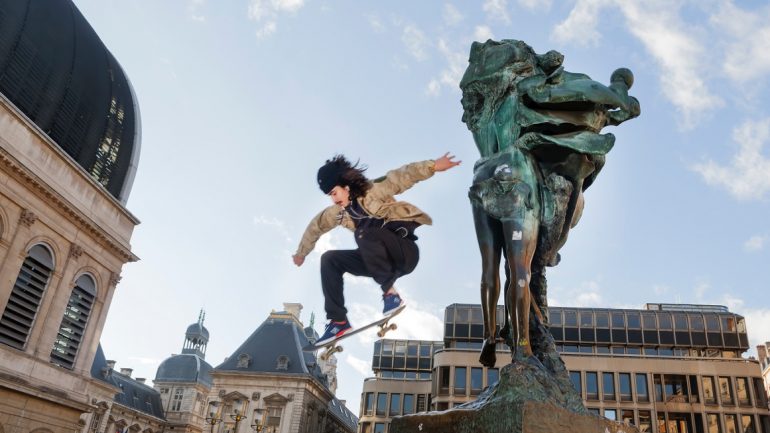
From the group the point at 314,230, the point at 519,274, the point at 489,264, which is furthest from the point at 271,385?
the point at 519,274

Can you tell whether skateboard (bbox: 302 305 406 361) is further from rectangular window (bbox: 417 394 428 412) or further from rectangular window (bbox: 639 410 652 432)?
rectangular window (bbox: 417 394 428 412)

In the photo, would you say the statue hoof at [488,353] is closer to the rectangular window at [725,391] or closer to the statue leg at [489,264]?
the statue leg at [489,264]

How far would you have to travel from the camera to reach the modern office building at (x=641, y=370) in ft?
157

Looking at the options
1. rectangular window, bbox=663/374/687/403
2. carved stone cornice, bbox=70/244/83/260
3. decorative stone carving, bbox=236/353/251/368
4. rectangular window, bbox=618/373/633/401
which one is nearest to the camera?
carved stone cornice, bbox=70/244/83/260

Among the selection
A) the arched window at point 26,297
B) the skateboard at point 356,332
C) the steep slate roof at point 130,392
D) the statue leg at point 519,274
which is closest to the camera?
the statue leg at point 519,274

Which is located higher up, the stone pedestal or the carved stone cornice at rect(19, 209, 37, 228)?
the carved stone cornice at rect(19, 209, 37, 228)

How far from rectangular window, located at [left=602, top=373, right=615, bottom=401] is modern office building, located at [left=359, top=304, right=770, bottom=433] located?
84mm

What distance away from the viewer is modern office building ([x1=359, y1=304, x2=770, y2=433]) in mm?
47938

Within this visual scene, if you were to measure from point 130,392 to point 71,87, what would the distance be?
2828 inches

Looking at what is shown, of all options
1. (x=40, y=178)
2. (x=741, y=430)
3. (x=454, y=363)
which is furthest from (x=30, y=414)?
(x=741, y=430)

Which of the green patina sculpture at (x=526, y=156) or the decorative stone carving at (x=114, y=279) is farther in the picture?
the decorative stone carving at (x=114, y=279)

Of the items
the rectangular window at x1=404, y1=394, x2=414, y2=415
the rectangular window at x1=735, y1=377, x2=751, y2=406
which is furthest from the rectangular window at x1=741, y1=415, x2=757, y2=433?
the rectangular window at x1=404, y1=394, x2=414, y2=415

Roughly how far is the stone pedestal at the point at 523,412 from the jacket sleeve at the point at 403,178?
12.6ft

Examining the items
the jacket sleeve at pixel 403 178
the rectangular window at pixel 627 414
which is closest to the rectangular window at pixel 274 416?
the rectangular window at pixel 627 414
